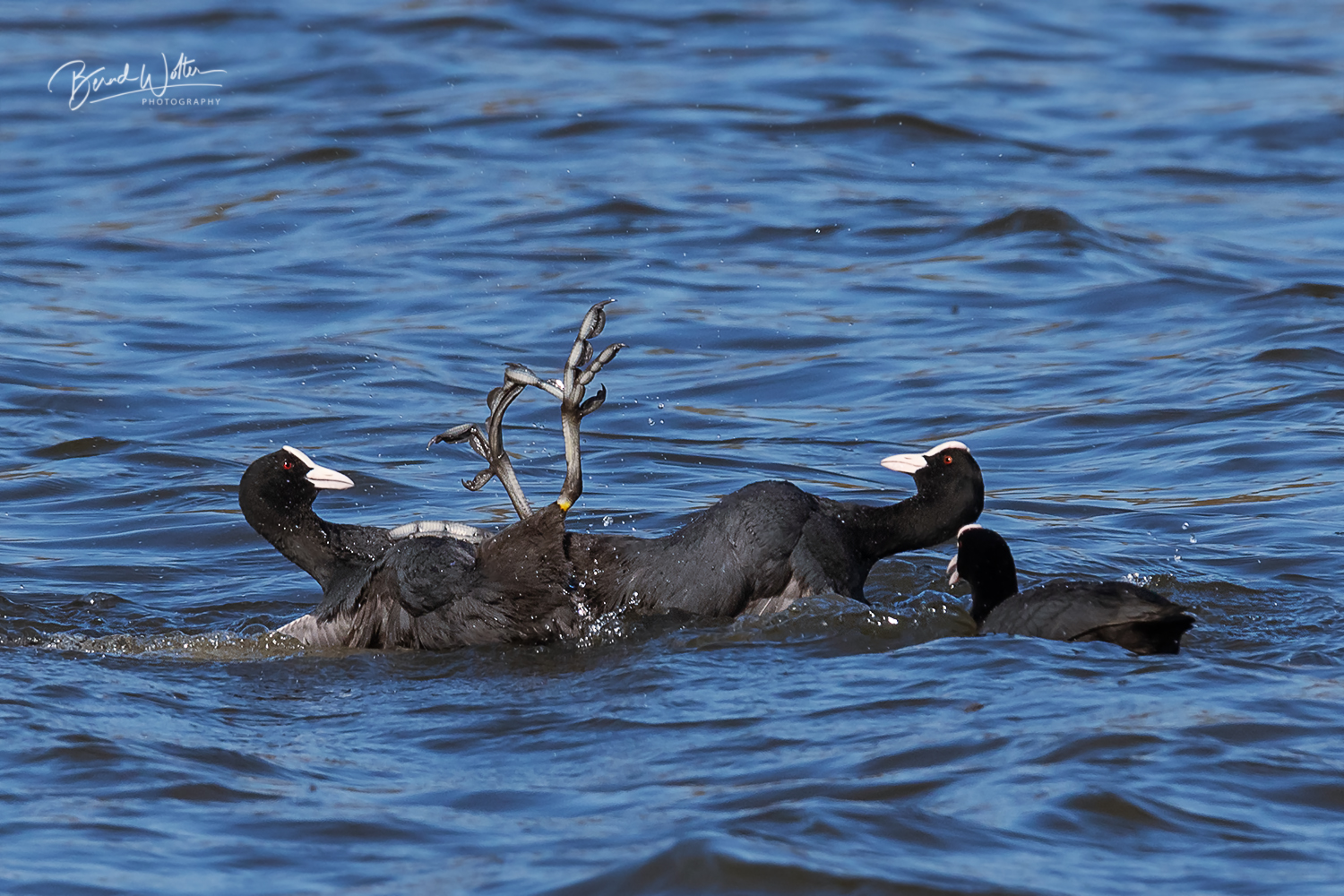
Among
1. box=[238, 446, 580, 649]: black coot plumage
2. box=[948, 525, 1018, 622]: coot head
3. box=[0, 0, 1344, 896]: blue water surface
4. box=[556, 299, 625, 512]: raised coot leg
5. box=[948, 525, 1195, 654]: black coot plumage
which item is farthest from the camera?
box=[556, 299, 625, 512]: raised coot leg

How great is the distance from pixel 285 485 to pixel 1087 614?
2.34 metres

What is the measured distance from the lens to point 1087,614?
4.68 meters

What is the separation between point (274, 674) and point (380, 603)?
35cm

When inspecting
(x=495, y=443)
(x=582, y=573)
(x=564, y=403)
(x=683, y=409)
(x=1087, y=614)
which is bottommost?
(x=1087, y=614)

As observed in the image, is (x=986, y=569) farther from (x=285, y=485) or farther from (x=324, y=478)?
(x=285, y=485)

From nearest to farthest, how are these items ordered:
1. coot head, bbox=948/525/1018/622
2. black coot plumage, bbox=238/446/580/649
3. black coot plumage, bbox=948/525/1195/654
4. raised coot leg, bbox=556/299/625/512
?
black coot plumage, bbox=948/525/1195/654 → black coot plumage, bbox=238/446/580/649 → coot head, bbox=948/525/1018/622 → raised coot leg, bbox=556/299/625/512

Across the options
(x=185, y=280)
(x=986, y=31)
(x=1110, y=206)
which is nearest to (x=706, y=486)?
(x=185, y=280)

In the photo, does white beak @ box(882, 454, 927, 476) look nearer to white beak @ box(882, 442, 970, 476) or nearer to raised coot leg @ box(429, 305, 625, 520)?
white beak @ box(882, 442, 970, 476)

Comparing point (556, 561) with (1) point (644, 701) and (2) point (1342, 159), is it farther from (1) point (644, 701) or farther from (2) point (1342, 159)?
(2) point (1342, 159)

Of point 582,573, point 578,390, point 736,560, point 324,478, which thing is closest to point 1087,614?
point 736,560

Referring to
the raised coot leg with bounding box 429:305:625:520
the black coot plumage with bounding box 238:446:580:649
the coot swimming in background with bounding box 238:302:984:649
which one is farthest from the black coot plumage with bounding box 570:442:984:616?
the raised coot leg with bounding box 429:305:625:520

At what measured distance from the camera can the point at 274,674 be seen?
16.0 feet

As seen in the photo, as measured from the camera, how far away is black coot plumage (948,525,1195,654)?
4.61 meters

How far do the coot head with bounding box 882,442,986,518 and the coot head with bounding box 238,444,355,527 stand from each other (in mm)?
1689
